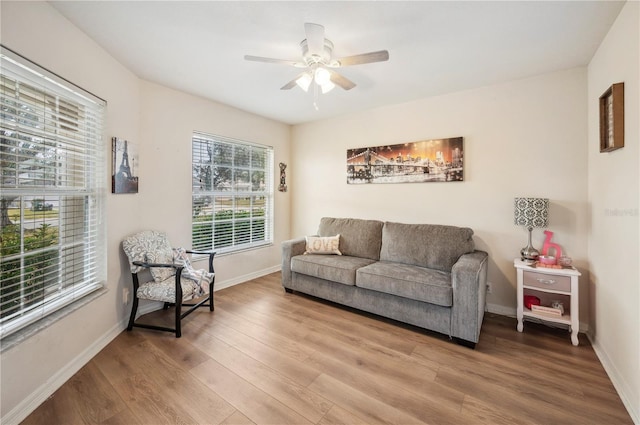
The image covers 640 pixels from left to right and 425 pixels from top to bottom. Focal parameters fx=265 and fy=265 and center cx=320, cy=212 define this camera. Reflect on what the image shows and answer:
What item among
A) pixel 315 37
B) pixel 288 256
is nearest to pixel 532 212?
pixel 315 37

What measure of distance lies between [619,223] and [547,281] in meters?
0.76

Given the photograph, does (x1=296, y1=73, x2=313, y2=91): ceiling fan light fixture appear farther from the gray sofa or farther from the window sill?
the window sill

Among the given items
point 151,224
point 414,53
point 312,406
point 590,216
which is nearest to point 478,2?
point 414,53

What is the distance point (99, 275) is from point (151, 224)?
74 centimetres

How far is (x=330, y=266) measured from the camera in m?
3.06

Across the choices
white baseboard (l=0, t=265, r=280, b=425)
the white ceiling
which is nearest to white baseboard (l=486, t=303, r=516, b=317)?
the white ceiling

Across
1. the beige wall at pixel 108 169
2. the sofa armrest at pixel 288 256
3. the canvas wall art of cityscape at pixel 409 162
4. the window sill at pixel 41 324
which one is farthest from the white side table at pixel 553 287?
the window sill at pixel 41 324

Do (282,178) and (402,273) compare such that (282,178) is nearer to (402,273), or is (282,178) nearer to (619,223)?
(402,273)

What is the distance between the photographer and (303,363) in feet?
6.72

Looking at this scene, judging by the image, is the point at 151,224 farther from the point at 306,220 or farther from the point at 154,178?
→ the point at 306,220

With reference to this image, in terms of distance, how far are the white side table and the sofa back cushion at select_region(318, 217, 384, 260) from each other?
147 centimetres

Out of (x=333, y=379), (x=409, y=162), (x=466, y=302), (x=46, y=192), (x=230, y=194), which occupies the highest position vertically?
(x=409, y=162)

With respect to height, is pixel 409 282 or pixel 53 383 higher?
pixel 409 282

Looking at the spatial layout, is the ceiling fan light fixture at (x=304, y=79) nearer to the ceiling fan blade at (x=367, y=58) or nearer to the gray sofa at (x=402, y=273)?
the ceiling fan blade at (x=367, y=58)
